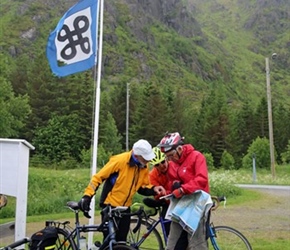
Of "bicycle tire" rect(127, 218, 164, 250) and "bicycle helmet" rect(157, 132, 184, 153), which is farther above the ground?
"bicycle helmet" rect(157, 132, 184, 153)

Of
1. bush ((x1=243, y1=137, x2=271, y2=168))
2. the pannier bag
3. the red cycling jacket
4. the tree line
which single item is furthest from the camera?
the tree line

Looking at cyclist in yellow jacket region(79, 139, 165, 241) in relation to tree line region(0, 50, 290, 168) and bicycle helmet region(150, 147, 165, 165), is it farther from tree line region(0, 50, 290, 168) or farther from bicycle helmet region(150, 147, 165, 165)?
tree line region(0, 50, 290, 168)

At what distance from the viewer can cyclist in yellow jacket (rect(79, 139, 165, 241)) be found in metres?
5.85

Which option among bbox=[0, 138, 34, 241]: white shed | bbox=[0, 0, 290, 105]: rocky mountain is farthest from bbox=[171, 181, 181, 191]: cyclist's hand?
bbox=[0, 0, 290, 105]: rocky mountain

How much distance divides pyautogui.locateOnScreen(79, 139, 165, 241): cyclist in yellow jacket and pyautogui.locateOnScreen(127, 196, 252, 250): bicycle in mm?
354

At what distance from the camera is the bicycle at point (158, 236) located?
6383 millimetres

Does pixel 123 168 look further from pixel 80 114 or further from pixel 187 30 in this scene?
pixel 187 30

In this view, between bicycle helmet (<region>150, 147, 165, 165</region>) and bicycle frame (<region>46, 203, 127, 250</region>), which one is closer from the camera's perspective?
bicycle frame (<region>46, 203, 127, 250</region>)

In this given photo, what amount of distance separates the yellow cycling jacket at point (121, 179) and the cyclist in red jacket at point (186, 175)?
621mm

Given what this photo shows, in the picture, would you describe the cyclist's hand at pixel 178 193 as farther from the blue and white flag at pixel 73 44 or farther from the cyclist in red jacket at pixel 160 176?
the blue and white flag at pixel 73 44

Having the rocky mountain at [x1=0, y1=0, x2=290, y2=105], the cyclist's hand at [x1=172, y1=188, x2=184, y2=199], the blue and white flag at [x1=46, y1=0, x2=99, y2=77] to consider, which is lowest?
the cyclist's hand at [x1=172, y1=188, x2=184, y2=199]

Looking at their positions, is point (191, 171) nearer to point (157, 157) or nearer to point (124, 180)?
point (157, 157)

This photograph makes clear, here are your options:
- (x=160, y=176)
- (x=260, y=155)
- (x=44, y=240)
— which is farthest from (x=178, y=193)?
(x=260, y=155)

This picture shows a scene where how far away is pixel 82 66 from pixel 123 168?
300cm
